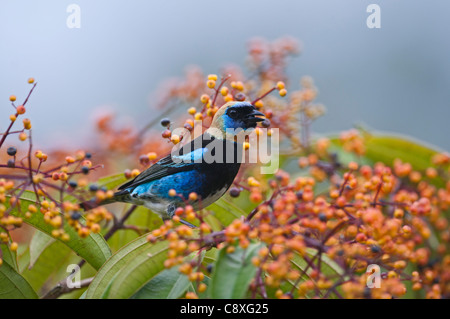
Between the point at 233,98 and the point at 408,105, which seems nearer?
the point at 233,98

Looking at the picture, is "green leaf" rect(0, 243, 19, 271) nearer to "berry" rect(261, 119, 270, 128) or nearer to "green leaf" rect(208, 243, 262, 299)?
"green leaf" rect(208, 243, 262, 299)

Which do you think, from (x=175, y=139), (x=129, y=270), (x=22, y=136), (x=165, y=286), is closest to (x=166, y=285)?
(x=165, y=286)

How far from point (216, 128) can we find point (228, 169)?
0.20 metres

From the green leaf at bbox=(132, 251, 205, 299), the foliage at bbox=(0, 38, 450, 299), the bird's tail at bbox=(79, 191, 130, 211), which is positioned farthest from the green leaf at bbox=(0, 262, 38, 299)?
the green leaf at bbox=(132, 251, 205, 299)

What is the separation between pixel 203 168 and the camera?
2.39 meters

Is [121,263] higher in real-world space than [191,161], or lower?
lower

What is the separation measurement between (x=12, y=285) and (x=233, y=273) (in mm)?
819

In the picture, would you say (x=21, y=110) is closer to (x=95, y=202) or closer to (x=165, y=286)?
(x=95, y=202)

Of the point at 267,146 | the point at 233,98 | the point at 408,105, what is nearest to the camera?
the point at 233,98

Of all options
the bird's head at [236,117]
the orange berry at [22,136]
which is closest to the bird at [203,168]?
the bird's head at [236,117]
